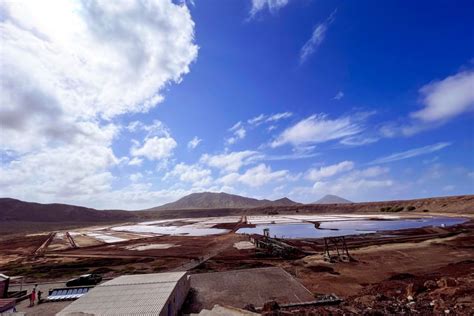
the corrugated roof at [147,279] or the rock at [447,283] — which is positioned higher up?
the corrugated roof at [147,279]

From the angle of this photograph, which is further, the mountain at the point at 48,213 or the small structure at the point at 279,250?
the mountain at the point at 48,213

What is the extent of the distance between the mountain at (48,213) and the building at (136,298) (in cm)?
14890

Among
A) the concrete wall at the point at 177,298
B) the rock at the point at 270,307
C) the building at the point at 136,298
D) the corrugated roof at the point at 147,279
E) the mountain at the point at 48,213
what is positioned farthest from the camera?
the mountain at the point at 48,213

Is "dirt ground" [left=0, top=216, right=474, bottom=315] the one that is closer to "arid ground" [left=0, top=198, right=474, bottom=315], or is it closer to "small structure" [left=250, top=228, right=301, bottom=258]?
"arid ground" [left=0, top=198, right=474, bottom=315]

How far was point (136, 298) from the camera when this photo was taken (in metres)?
15.8

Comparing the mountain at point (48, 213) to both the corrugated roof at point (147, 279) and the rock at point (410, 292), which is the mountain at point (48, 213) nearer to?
the corrugated roof at point (147, 279)

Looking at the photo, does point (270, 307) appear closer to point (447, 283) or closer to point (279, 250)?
point (447, 283)

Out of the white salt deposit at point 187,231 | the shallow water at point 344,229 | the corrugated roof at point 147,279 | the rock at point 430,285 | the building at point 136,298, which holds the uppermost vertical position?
the white salt deposit at point 187,231

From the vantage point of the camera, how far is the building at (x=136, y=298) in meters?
14.5

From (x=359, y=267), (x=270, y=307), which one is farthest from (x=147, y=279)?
(x=359, y=267)

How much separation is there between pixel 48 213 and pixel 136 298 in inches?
6571

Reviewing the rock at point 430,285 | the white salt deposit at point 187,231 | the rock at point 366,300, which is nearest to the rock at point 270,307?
the rock at point 366,300

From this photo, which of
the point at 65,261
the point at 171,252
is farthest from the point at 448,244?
the point at 65,261

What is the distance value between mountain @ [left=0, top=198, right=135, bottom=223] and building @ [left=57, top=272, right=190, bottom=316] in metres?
149
